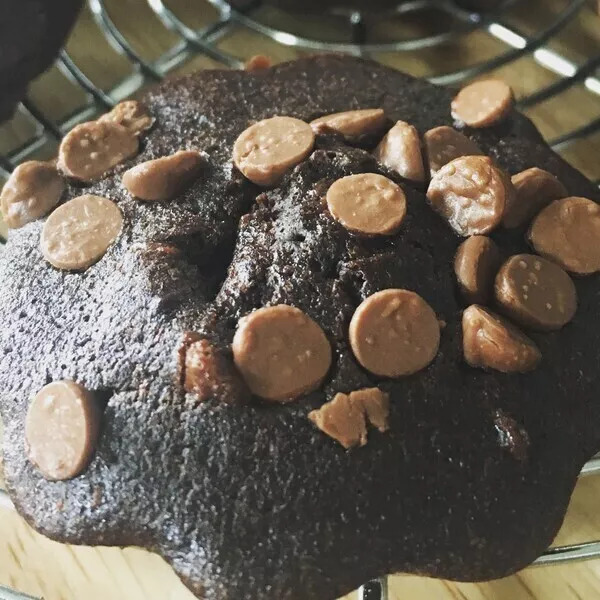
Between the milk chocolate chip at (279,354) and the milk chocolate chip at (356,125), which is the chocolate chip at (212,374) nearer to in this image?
the milk chocolate chip at (279,354)

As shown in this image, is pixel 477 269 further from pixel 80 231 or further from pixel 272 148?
pixel 80 231

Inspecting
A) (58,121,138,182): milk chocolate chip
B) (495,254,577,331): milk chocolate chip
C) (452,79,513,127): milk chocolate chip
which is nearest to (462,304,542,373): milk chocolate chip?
(495,254,577,331): milk chocolate chip

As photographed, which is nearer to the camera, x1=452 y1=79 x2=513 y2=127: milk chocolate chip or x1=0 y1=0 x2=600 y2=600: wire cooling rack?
x1=452 y1=79 x2=513 y2=127: milk chocolate chip

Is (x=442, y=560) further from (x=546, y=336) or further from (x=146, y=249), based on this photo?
(x=146, y=249)

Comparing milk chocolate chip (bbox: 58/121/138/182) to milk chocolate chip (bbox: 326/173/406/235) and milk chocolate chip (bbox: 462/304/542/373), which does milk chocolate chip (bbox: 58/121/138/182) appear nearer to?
milk chocolate chip (bbox: 326/173/406/235)

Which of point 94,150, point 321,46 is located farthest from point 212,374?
point 321,46
